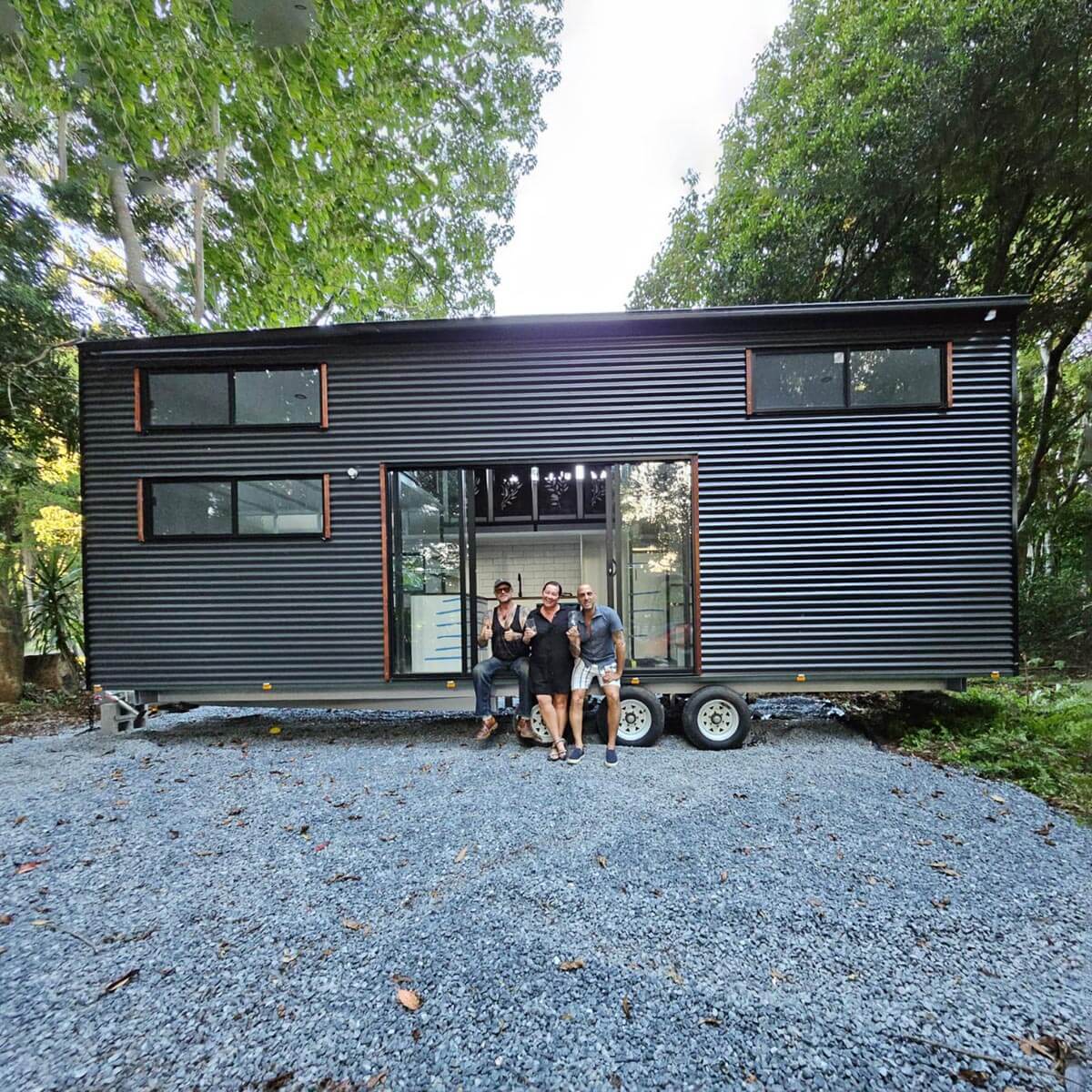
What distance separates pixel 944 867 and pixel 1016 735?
7.76ft

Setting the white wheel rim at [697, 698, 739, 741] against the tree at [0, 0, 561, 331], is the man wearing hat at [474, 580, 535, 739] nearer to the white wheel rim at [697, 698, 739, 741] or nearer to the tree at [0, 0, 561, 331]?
the white wheel rim at [697, 698, 739, 741]

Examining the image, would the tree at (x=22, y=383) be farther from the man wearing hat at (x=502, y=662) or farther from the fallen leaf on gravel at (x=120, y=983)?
the fallen leaf on gravel at (x=120, y=983)

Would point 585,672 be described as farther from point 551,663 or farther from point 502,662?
point 502,662

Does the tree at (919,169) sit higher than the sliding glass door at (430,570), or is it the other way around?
the tree at (919,169)

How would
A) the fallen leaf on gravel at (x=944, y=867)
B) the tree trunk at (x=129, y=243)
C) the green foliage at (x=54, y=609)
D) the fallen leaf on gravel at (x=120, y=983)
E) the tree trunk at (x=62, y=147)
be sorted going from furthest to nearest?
the tree trunk at (x=129, y=243) → the tree trunk at (x=62, y=147) → the green foliage at (x=54, y=609) → the fallen leaf on gravel at (x=944, y=867) → the fallen leaf on gravel at (x=120, y=983)

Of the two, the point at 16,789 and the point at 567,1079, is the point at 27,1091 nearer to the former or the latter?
the point at 567,1079

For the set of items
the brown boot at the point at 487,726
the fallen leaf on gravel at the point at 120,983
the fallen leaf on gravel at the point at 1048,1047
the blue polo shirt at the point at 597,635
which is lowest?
the brown boot at the point at 487,726

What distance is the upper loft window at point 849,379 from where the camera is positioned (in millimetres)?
4281

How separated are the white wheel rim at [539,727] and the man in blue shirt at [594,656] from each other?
32cm

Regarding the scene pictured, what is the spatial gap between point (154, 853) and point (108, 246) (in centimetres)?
940

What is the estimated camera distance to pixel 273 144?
444cm

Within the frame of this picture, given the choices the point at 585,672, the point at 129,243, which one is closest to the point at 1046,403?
the point at 585,672

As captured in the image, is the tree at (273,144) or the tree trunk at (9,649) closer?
the tree at (273,144)

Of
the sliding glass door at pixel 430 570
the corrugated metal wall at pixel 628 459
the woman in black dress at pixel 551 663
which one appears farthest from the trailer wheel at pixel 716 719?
the sliding glass door at pixel 430 570
